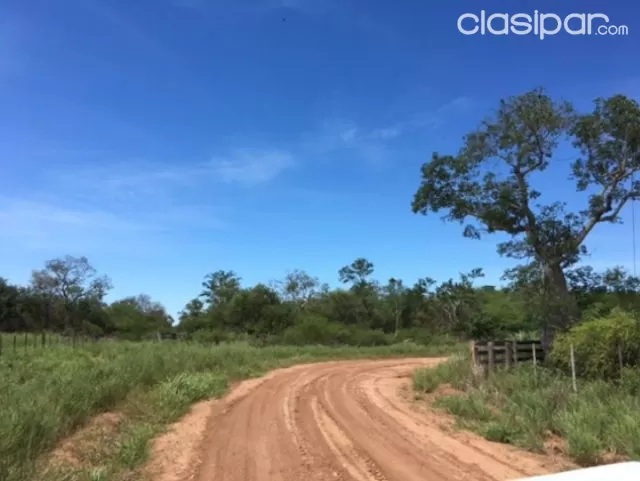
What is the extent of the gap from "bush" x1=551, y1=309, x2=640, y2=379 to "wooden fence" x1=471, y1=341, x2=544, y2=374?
2.51 metres

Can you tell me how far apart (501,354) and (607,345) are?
4.19 metres

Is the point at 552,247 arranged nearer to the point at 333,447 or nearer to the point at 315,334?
the point at 333,447

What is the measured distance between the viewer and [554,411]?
467 inches

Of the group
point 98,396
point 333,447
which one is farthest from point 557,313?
point 98,396

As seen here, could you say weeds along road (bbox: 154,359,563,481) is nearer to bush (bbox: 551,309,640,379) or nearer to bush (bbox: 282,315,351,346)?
bush (bbox: 551,309,640,379)

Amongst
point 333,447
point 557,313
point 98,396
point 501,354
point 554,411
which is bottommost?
point 333,447

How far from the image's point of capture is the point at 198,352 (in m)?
25.1

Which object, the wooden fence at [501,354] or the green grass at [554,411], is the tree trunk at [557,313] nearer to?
the wooden fence at [501,354]

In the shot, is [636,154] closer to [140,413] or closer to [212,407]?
[212,407]

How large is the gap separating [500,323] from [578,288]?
38.4 m

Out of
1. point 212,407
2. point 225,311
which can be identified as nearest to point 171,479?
point 212,407

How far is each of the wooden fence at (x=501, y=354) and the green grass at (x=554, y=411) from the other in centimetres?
86

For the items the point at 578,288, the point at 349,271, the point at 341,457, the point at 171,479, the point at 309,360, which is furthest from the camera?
the point at 349,271

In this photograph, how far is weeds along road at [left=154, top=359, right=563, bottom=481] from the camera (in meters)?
8.02
